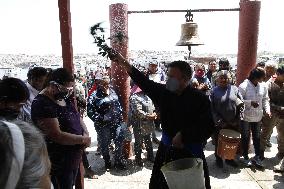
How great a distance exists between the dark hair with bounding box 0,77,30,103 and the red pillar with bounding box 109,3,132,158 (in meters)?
2.78

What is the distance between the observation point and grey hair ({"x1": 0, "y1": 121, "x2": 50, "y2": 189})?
3.19ft

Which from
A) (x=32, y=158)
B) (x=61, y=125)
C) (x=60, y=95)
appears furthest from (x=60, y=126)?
(x=32, y=158)

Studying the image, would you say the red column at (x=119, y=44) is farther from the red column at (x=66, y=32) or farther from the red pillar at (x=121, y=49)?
the red column at (x=66, y=32)

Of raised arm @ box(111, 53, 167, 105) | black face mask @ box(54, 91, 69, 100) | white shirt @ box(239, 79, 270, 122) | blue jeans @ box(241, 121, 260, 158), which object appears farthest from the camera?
blue jeans @ box(241, 121, 260, 158)

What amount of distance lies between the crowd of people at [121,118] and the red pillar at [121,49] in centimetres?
25

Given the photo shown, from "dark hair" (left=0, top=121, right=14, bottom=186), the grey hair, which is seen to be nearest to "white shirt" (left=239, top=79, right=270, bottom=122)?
the grey hair

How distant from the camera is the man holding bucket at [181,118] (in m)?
3.29

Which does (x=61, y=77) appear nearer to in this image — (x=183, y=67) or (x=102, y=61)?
(x=183, y=67)

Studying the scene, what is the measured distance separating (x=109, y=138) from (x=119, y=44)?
68.6 inches

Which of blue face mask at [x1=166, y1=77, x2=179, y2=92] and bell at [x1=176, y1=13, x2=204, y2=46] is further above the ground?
bell at [x1=176, y1=13, x2=204, y2=46]

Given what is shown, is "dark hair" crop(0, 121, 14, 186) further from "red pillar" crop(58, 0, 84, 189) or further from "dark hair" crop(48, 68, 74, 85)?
"red pillar" crop(58, 0, 84, 189)

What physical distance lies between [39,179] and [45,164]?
2.7 inches

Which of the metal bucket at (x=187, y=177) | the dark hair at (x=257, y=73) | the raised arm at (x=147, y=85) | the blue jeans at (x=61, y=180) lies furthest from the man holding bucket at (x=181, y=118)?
the dark hair at (x=257, y=73)

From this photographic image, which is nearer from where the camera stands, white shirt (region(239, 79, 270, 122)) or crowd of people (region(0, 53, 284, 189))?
crowd of people (region(0, 53, 284, 189))
